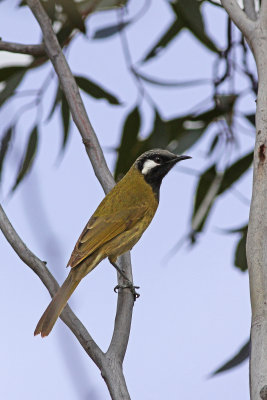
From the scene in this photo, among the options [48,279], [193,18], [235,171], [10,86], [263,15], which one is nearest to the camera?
[48,279]

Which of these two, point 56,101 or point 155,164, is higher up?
point 56,101

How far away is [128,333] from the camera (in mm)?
2795

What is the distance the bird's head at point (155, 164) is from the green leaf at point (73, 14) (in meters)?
0.78

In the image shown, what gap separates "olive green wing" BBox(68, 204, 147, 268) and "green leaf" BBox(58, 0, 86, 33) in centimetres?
105

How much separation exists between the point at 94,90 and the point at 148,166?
2.09ft

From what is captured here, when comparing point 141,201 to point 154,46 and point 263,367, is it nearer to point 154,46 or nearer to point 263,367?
point 154,46

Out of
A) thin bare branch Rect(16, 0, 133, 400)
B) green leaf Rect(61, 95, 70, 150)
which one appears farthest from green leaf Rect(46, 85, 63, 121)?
thin bare branch Rect(16, 0, 133, 400)

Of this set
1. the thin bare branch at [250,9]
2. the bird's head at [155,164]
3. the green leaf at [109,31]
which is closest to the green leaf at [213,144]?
the bird's head at [155,164]

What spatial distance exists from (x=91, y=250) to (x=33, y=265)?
1239mm

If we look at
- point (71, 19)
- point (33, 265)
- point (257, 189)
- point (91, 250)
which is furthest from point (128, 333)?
point (71, 19)

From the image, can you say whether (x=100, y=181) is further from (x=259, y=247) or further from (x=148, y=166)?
(x=259, y=247)

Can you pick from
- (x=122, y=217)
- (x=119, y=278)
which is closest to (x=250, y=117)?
(x=122, y=217)

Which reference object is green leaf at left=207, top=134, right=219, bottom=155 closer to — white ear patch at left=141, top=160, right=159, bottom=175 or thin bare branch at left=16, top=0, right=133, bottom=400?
white ear patch at left=141, top=160, right=159, bottom=175

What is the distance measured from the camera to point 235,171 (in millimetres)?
4754
